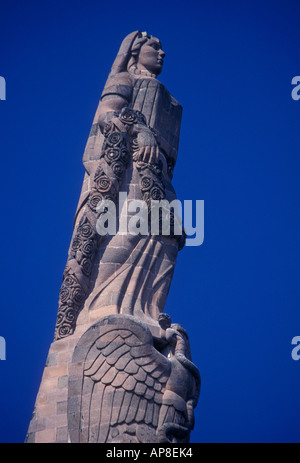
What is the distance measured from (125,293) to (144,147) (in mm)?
2998

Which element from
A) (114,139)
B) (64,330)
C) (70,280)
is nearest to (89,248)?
(70,280)

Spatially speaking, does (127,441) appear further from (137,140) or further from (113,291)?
(137,140)

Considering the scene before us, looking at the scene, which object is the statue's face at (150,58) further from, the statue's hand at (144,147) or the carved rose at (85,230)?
the carved rose at (85,230)

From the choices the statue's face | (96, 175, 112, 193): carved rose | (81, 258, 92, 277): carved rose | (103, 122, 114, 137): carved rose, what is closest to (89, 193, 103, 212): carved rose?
(96, 175, 112, 193): carved rose

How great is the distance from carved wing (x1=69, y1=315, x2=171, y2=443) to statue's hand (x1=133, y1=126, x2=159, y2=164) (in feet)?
11.7

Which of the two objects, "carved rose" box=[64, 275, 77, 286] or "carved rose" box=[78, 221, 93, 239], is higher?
"carved rose" box=[78, 221, 93, 239]

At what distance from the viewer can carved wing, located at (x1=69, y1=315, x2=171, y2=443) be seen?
22312 mm

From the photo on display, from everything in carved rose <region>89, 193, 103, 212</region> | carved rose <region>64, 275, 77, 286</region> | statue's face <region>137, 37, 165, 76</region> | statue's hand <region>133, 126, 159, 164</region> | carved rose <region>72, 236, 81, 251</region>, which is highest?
statue's face <region>137, 37, 165, 76</region>

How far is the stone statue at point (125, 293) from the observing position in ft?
74.0

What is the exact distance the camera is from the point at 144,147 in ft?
83.0

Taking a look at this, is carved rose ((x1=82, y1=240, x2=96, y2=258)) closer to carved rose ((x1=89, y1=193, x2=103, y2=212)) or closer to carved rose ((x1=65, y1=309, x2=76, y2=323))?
carved rose ((x1=89, y1=193, x2=103, y2=212))

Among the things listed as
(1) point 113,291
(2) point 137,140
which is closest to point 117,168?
(2) point 137,140

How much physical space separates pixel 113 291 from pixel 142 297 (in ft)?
1.83

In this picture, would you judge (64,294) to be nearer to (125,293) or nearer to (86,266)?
(86,266)
